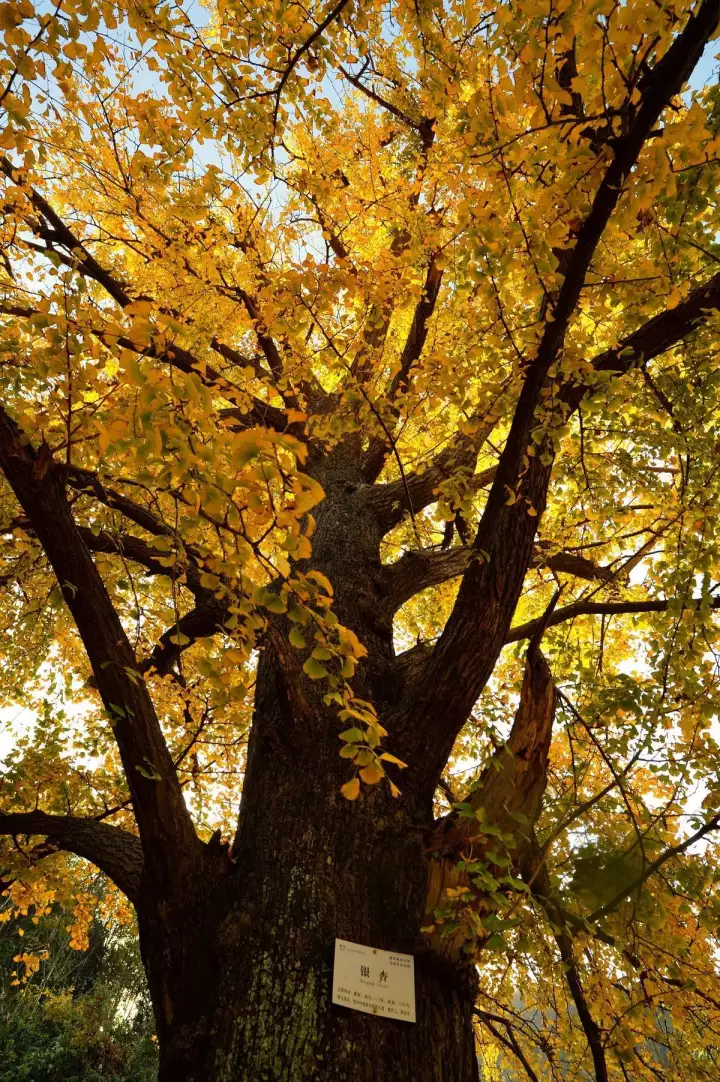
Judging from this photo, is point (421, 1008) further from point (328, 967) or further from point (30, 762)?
point (30, 762)

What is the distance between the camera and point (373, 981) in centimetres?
185

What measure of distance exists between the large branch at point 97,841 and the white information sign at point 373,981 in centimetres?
78

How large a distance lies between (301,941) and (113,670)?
1.05 m

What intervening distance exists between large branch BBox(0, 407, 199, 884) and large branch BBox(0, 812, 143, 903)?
234 mm

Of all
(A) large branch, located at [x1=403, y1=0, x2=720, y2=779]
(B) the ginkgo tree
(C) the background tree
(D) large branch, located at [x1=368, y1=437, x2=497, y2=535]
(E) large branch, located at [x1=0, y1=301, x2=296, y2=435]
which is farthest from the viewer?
(C) the background tree

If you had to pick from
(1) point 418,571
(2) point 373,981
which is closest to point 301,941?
(2) point 373,981

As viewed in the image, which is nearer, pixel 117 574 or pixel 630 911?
pixel 630 911

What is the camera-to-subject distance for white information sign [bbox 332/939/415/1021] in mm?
1794

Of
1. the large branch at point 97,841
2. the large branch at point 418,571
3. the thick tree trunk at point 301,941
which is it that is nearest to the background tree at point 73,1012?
the large branch at point 97,841

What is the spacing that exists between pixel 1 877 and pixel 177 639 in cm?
226

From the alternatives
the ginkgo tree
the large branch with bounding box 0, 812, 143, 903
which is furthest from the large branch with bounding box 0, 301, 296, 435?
the large branch with bounding box 0, 812, 143, 903

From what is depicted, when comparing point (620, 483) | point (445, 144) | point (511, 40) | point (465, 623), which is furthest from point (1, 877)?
point (445, 144)

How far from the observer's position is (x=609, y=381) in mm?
2395

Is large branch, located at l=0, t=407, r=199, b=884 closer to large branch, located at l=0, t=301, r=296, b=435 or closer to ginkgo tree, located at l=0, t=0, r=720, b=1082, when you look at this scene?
ginkgo tree, located at l=0, t=0, r=720, b=1082
